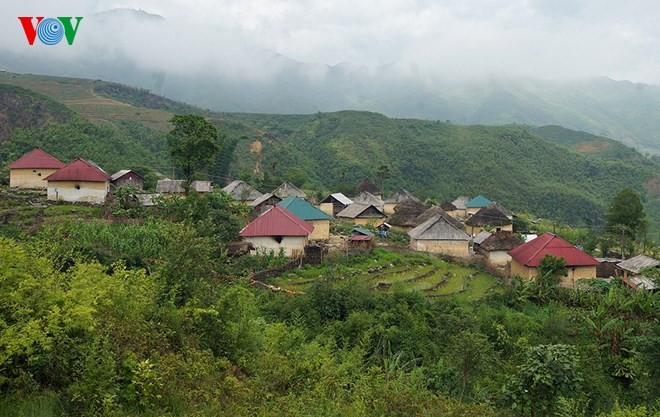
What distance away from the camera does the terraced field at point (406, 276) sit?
2512 cm

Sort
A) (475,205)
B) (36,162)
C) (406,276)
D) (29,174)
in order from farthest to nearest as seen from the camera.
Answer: (475,205) < (36,162) < (29,174) < (406,276)

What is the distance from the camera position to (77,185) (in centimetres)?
3378

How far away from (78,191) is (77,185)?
42cm

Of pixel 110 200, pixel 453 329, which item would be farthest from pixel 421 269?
pixel 110 200

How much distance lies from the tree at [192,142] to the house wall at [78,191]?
5.71m

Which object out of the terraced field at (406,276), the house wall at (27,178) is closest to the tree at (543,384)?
the terraced field at (406,276)

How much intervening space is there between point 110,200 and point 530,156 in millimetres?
87924

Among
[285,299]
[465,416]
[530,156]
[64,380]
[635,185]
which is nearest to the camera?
[64,380]

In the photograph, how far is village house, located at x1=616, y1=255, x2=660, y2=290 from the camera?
88.0 feet

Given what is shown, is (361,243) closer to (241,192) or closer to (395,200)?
(241,192)

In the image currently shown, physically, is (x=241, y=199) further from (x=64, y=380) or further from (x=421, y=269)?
(x=64, y=380)

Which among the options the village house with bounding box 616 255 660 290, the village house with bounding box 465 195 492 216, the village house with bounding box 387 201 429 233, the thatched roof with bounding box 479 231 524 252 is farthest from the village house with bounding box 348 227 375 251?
the village house with bounding box 465 195 492 216

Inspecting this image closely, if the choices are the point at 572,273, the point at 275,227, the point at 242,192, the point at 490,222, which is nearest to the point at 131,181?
the point at 242,192

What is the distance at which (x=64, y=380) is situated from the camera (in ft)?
23.0
